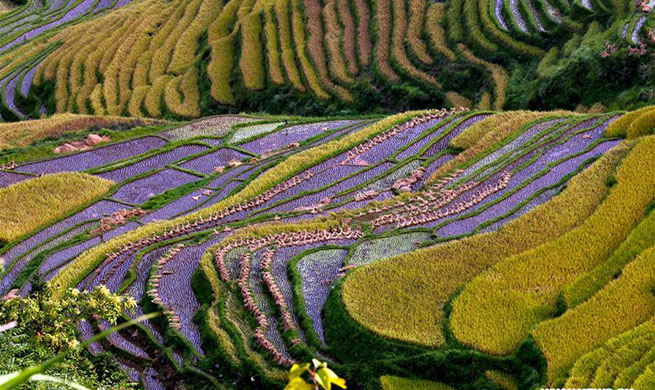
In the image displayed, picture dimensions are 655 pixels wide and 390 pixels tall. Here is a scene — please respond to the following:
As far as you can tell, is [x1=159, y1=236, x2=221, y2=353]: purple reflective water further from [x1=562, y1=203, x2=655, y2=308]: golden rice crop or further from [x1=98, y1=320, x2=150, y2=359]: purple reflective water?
[x1=562, y1=203, x2=655, y2=308]: golden rice crop

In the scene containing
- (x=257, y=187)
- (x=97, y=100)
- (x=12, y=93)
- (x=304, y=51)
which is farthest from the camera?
(x=12, y=93)

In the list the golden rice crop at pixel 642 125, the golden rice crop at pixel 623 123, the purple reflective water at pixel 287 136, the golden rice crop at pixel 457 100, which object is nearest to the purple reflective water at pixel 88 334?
the purple reflective water at pixel 287 136

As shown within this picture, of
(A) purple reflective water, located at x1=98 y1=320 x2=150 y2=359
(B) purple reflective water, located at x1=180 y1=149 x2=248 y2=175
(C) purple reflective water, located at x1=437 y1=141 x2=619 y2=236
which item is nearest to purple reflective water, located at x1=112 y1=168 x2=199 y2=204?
(B) purple reflective water, located at x1=180 y1=149 x2=248 y2=175

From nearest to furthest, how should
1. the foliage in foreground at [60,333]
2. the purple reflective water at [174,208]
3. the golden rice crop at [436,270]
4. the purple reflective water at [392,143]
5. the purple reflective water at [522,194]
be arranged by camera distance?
1. the foliage in foreground at [60,333]
2. the golden rice crop at [436,270]
3. the purple reflective water at [522,194]
4. the purple reflective water at [174,208]
5. the purple reflective water at [392,143]

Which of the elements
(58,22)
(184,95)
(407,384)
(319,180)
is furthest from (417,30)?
(58,22)

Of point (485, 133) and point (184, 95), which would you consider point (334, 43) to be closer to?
point (184, 95)

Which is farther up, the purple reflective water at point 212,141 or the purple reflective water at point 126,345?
the purple reflective water at point 212,141

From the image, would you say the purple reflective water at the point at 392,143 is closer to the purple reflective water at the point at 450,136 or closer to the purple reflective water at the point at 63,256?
the purple reflective water at the point at 450,136
